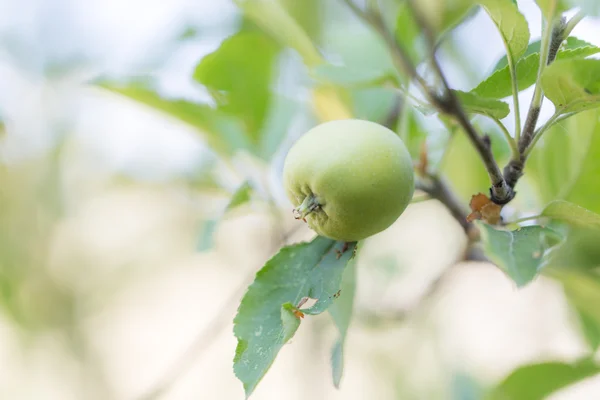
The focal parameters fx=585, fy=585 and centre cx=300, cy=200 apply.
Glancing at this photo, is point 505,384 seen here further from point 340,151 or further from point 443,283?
point 340,151

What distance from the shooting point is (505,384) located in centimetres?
76

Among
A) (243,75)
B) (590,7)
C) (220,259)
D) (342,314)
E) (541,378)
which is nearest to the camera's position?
(590,7)

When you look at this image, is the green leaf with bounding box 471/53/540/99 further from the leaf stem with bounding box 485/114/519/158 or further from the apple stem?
the apple stem

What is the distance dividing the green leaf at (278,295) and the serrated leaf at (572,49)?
253 mm

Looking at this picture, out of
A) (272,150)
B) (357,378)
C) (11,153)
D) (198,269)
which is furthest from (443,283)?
(198,269)

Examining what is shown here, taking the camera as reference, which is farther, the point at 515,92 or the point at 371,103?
the point at 371,103

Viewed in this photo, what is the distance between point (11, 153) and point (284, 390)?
131cm

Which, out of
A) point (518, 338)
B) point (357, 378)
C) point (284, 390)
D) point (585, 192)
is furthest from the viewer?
point (284, 390)

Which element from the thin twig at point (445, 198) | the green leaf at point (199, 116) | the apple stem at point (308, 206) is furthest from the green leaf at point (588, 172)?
the green leaf at point (199, 116)

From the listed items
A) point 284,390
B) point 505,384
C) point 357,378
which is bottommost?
point 284,390

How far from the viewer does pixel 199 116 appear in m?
0.91

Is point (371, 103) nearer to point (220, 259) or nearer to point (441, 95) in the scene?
point (441, 95)

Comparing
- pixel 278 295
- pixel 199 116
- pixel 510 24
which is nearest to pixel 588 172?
pixel 510 24

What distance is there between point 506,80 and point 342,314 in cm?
29
